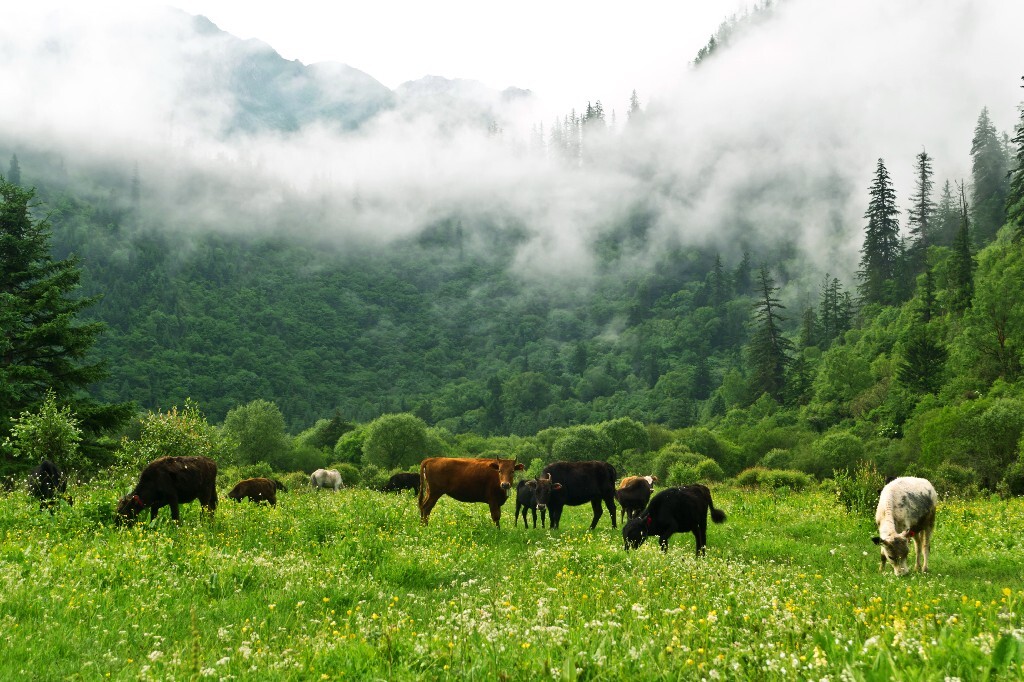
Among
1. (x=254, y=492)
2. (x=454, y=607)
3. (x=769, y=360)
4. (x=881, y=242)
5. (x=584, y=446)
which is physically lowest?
(x=584, y=446)

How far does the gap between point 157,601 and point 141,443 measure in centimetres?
2726

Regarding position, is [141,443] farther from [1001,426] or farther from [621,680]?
[1001,426]

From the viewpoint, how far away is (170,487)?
658 inches

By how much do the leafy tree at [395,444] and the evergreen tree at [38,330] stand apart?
54.3 metres

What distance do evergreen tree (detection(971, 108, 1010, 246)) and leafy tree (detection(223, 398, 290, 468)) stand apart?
429 feet

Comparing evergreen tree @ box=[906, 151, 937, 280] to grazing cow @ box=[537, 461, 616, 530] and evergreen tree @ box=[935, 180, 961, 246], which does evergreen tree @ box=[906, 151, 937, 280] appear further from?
grazing cow @ box=[537, 461, 616, 530]

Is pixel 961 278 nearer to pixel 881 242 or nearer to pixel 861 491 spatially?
pixel 881 242

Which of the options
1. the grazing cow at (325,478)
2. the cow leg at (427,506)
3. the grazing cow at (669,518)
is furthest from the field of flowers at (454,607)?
the grazing cow at (325,478)

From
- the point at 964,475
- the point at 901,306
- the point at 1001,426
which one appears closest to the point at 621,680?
the point at 964,475

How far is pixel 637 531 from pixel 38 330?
108 ft

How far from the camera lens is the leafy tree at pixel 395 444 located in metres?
88.7

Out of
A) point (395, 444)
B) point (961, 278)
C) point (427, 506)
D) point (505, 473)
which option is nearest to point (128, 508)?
point (427, 506)

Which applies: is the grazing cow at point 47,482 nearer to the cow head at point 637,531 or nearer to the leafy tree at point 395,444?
the cow head at point 637,531

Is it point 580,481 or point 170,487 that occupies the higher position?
point 170,487
